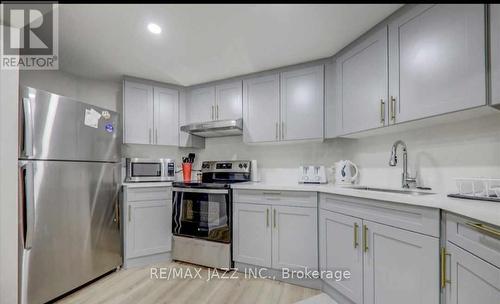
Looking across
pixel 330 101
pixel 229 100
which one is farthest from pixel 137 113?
pixel 330 101

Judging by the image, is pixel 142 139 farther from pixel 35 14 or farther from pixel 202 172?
pixel 35 14

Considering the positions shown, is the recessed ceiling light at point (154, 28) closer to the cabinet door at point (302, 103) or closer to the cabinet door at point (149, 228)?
the cabinet door at point (302, 103)

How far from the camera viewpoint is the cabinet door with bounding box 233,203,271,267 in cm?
211

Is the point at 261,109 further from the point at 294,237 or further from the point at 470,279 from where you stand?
the point at 470,279

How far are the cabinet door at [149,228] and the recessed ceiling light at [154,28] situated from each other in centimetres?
171

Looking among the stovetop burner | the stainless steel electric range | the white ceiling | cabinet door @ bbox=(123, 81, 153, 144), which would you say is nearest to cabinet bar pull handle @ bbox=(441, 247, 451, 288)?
the white ceiling

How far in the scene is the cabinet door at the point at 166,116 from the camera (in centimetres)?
271

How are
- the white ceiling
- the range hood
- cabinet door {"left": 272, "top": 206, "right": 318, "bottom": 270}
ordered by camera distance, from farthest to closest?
the range hood
cabinet door {"left": 272, "top": 206, "right": 318, "bottom": 270}
the white ceiling

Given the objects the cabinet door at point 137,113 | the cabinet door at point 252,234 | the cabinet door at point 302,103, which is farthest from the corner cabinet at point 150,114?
the cabinet door at point 302,103

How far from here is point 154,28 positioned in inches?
66.5

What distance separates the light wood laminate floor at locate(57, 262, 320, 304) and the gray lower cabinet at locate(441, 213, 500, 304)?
114 cm

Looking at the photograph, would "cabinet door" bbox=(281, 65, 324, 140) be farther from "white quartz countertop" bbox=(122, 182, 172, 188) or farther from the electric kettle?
"white quartz countertop" bbox=(122, 182, 172, 188)

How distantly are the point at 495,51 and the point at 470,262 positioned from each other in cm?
100

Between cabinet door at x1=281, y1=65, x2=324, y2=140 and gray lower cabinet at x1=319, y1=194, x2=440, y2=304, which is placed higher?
cabinet door at x1=281, y1=65, x2=324, y2=140
